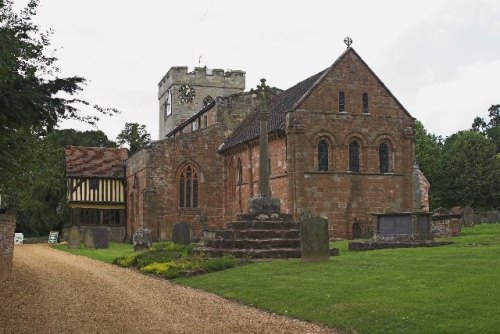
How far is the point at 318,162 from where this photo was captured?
33594 millimetres

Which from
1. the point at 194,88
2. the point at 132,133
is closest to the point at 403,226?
the point at 194,88

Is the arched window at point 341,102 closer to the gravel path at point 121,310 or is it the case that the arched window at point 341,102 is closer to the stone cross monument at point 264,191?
the stone cross monument at point 264,191

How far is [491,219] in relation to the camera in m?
39.8

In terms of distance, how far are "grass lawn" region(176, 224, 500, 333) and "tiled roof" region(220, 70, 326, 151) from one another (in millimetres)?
17427

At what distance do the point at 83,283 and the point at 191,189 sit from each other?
83.5 feet

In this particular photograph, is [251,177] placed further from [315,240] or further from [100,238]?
[315,240]

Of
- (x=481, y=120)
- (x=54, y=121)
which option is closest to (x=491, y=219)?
(x=54, y=121)

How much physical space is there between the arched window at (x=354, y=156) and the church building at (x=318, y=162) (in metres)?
0.06

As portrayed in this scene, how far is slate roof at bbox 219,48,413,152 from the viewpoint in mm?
34531

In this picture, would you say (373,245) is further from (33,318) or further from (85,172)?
(85,172)

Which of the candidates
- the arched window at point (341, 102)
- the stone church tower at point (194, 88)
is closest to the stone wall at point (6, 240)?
the arched window at point (341, 102)

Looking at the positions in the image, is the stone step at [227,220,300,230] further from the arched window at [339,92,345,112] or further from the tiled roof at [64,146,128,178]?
the tiled roof at [64,146,128,178]

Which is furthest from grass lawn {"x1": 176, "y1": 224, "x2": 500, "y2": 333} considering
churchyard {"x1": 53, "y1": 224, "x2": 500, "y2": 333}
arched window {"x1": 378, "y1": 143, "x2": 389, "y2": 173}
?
arched window {"x1": 378, "y1": 143, "x2": 389, "y2": 173}

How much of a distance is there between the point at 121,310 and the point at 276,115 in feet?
85.2
